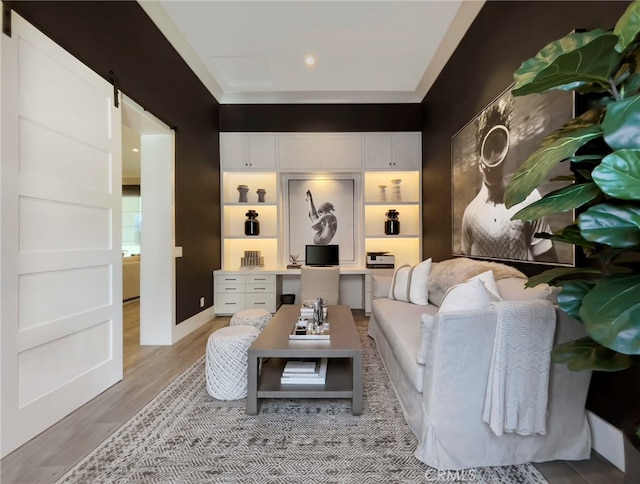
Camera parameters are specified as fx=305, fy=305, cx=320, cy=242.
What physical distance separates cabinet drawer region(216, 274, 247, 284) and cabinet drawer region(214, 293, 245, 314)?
0.19 m

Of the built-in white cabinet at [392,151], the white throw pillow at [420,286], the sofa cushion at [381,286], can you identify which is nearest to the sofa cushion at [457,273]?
the white throw pillow at [420,286]

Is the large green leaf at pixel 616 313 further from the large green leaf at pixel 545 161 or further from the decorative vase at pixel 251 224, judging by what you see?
the decorative vase at pixel 251 224

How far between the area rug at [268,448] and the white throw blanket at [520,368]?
27cm

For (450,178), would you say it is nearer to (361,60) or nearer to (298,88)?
(361,60)

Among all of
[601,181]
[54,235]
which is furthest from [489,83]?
[54,235]

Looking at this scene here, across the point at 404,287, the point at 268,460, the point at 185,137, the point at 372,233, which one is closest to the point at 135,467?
the point at 268,460

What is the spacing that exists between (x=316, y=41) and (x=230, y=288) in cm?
325

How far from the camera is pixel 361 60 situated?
139 inches

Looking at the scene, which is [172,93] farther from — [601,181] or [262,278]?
[601,181]

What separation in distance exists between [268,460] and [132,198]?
823 centimetres

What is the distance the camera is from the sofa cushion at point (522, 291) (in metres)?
1.54

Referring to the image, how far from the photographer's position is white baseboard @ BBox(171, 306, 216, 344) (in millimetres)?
3316

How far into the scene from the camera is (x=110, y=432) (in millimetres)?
1704

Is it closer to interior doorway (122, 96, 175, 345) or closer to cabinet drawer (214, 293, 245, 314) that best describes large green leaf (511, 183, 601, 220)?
interior doorway (122, 96, 175, 345)
